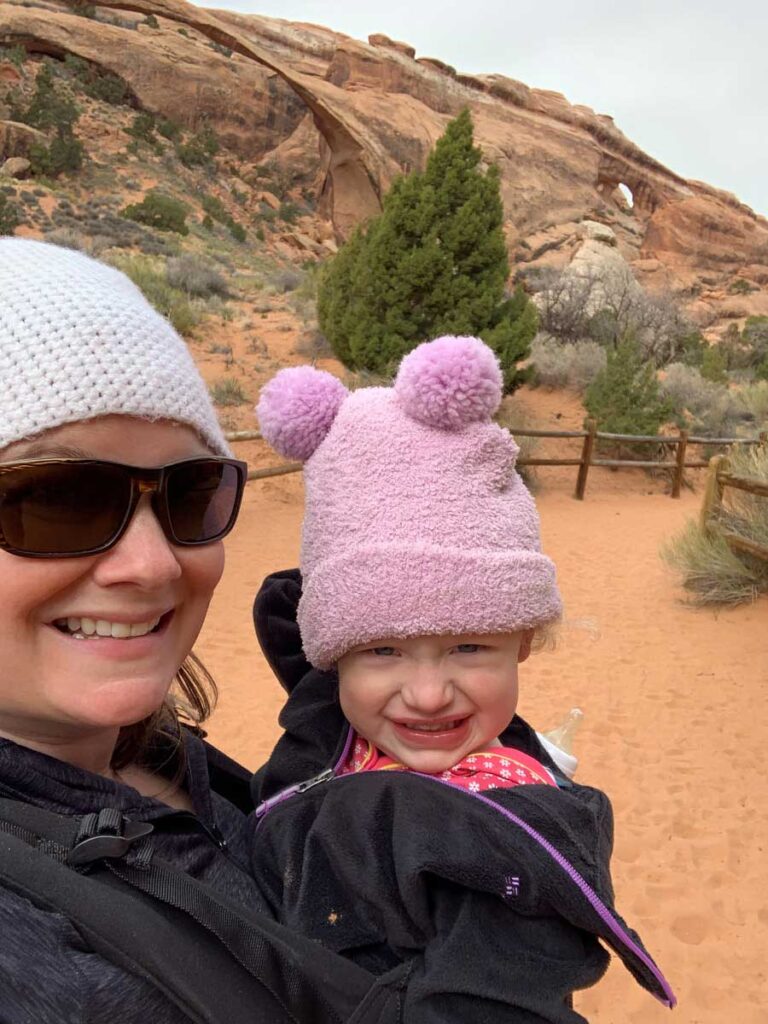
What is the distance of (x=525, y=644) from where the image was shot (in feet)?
4.61

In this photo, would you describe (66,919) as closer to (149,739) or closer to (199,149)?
(149,739)

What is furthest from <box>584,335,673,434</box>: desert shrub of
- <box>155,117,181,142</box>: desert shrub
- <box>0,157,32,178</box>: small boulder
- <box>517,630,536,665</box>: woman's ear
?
<box>155,117,181,142</box>: desert shrub

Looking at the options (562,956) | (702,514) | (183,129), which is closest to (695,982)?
(562,956)

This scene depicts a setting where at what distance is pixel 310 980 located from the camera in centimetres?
81

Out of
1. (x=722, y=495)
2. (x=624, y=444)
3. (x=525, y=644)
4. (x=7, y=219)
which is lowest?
(x=624, y=444)

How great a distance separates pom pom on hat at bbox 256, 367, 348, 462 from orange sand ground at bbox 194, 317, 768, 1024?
125cm

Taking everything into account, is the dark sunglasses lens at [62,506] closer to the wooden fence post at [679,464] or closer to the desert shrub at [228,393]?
the desert shrub at [228,393]

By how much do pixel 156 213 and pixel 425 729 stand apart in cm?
2674

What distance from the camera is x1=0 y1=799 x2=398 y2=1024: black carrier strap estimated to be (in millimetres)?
676

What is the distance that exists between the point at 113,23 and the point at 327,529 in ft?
144

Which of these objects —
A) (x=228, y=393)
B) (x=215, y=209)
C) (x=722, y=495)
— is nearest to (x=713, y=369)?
(x=722, y=495)

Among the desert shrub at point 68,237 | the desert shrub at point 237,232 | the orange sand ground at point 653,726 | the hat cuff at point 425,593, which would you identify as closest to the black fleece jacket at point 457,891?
the hat cuff at point 425,593

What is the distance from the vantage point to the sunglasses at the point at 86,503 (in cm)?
82

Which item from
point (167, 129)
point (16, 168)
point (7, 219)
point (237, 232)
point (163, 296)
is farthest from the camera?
point (167, 129)
